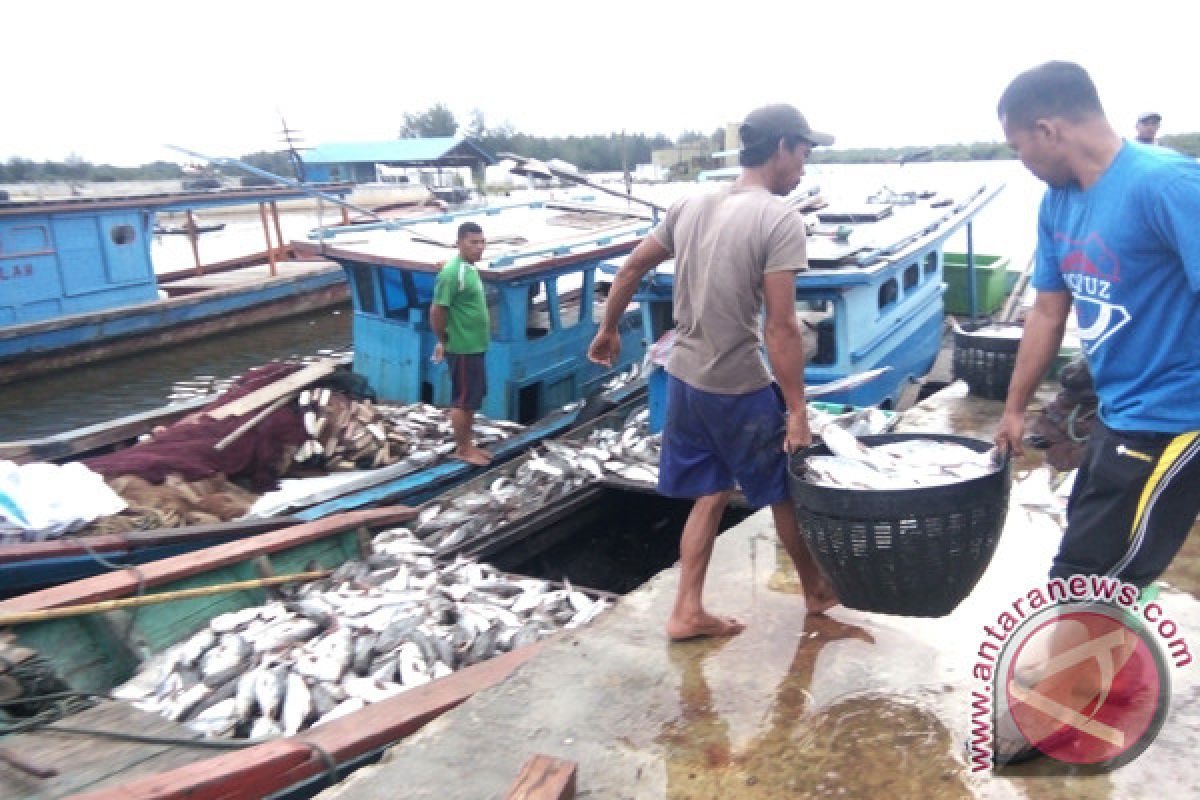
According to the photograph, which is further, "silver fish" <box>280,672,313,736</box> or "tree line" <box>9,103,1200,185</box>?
"tree line" <box>9,103,1200,185</box>

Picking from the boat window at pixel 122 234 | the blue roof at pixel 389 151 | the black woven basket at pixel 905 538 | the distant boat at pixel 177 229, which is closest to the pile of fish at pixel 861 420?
the black woven basket at pixel 905 538

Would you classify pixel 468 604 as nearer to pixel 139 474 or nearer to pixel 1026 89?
pixel 139 474

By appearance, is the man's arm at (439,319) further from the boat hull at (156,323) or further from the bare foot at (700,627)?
the boat hull at (156,323)

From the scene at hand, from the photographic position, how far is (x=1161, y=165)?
2.29 m

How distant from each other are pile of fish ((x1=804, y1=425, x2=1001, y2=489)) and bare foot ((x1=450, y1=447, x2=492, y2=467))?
515 cm

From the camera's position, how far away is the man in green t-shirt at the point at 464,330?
765 centimetres

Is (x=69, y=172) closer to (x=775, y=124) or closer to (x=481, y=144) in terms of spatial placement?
(x=481, y=144)

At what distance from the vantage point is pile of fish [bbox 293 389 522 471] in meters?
7.91

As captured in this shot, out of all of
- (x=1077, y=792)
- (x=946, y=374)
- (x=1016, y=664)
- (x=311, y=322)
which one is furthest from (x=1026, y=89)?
(x=311, y=322)

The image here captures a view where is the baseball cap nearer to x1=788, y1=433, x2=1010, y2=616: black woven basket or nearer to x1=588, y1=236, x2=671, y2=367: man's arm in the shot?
x1=588, y1=236, x2=671, y2=367: man's arm

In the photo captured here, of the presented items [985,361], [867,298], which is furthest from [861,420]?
[867,298]

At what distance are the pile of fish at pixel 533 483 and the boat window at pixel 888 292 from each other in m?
2.63

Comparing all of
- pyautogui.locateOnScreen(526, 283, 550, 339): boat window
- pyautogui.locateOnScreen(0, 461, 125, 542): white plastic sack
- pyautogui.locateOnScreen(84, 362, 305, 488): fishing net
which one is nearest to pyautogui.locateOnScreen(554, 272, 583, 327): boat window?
pyautogui.locateOnScreen(526, 283, 550, 339): boat window

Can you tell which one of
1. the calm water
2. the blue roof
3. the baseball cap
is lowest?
the calm water
